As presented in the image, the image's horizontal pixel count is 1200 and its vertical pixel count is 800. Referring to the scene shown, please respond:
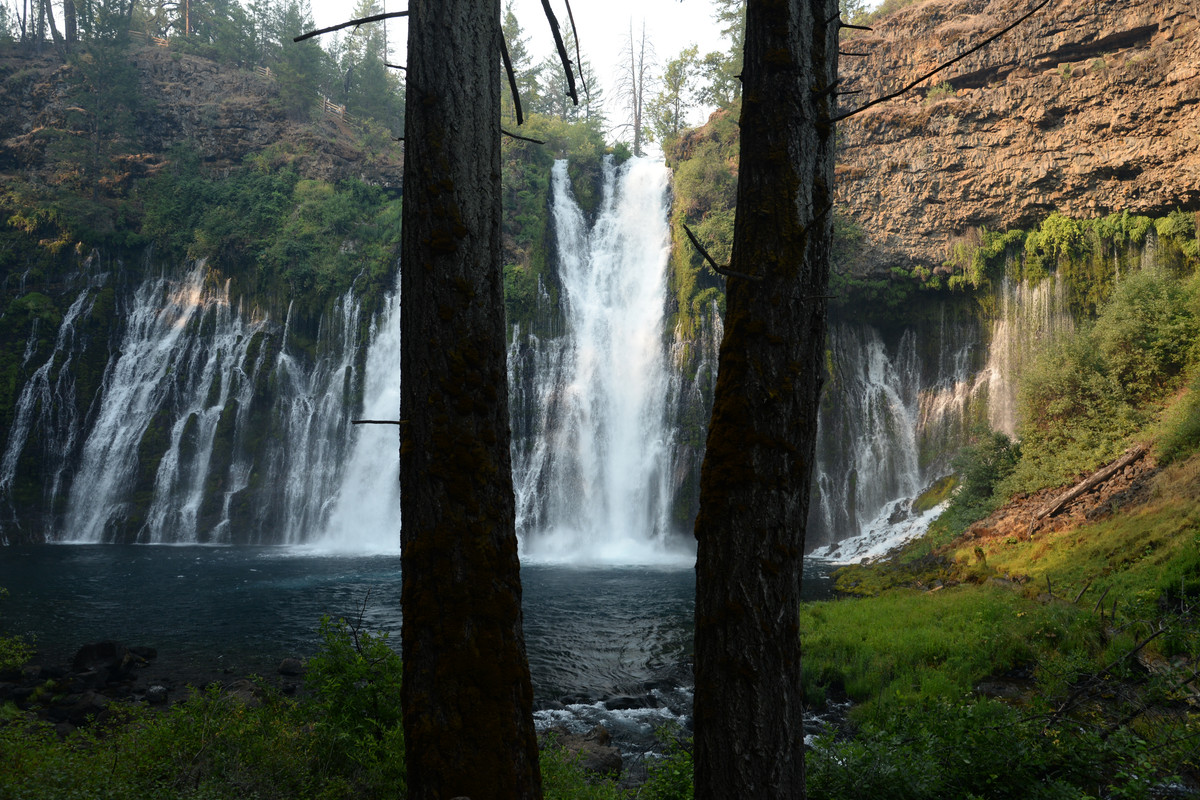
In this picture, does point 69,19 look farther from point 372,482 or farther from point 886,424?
point 886,424

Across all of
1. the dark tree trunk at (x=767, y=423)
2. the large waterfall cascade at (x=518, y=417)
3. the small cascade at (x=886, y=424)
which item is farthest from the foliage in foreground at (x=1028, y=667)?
the large waterfall cascade at (x=518, y=417)

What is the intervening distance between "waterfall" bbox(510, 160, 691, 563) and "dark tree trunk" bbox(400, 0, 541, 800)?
21236mm

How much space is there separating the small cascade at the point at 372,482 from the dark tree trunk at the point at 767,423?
24.6 m

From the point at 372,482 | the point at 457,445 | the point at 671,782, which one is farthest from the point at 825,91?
the point at 372,482

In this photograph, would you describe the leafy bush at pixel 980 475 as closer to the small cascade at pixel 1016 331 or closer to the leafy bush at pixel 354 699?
the small cascade at pixel 1016 331

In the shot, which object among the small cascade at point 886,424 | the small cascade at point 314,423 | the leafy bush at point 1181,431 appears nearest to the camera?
the leafy bush at point 1181,431

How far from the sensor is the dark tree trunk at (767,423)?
2.67 metres

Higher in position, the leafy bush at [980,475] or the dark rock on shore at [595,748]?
the leafy bush at [980,475]

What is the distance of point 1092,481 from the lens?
14492 millimetres

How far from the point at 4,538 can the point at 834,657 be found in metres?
29.8

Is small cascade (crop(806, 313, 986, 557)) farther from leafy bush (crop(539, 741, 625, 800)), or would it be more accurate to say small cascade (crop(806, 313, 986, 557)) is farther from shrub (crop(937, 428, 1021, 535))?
leafy bush (crop(539, 741, 625, 800))

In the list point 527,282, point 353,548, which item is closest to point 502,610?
point 353,548

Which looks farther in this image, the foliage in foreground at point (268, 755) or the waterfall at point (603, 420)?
the waterfall at point (603, 420)

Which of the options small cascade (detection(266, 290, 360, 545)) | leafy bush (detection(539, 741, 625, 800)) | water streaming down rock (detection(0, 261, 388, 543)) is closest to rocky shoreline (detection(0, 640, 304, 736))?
leafy bush (detection(539, 741, 625, 800))
